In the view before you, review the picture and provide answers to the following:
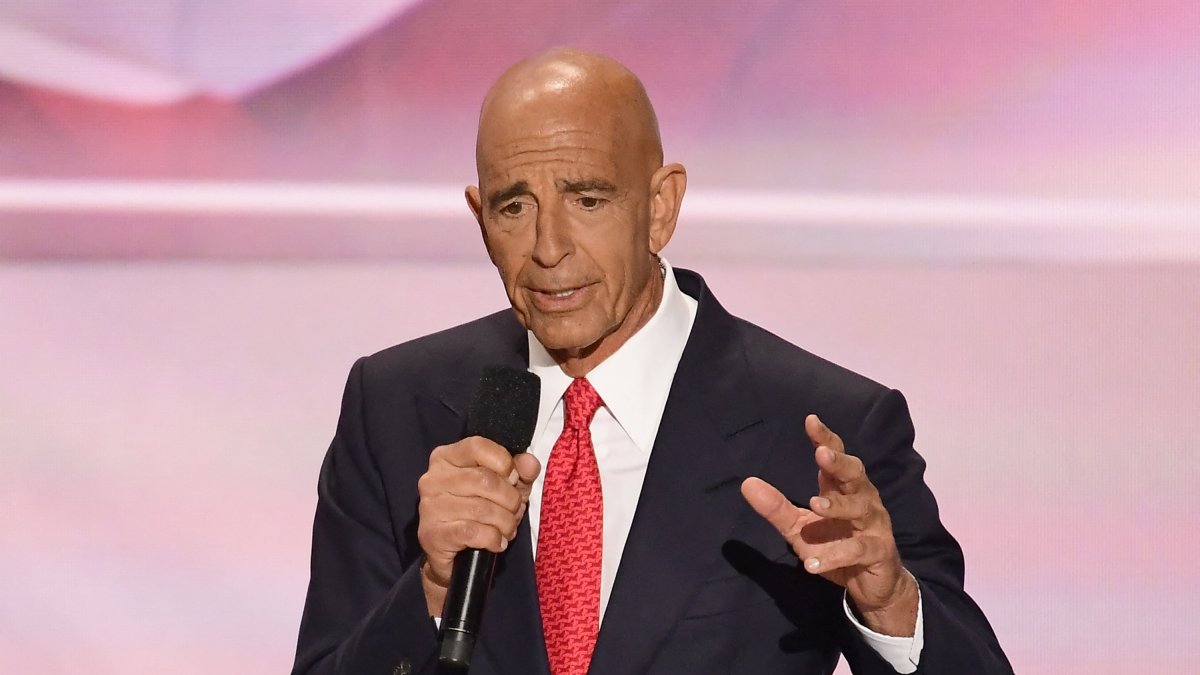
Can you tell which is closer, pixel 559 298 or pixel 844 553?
pixel 844 553

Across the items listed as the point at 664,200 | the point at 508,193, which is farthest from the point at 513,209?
the point at 664,200

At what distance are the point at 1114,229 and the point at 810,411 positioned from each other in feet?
4.09

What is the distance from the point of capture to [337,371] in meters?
3.47

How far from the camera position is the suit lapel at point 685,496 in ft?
6.82

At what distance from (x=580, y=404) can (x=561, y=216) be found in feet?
0.86

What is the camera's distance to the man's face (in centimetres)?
211

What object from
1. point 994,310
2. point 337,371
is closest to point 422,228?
point 337,371

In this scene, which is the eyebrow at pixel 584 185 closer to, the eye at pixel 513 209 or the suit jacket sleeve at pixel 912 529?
the eye at pixel 513 209

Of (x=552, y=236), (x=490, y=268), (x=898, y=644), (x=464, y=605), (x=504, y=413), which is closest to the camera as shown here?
(x=464, y=605)

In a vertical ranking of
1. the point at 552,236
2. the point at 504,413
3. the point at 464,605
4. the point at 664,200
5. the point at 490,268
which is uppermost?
the point at 490,268

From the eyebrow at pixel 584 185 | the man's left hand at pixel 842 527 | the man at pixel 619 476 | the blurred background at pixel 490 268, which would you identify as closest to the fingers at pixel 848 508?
the man's left hand at pixel 842 527

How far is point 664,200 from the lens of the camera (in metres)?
2.26

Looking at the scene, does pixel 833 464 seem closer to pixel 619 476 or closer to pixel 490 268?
pixel 619 476

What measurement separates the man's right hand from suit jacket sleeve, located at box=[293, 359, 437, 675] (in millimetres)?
257
